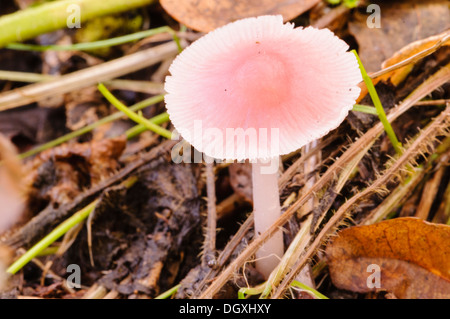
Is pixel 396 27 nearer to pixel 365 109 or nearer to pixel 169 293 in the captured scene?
pixel 365 109

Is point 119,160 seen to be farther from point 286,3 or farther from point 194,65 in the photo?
point 286,3

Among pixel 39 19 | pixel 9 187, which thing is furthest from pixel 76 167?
pixel 39 19

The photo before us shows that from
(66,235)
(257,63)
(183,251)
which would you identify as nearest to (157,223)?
(183,251)

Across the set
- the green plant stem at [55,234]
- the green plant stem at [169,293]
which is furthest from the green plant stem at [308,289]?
the green plant stem at [55,234]

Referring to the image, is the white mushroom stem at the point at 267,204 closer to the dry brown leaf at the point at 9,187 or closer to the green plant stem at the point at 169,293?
the green plant stem at the point at 169,293

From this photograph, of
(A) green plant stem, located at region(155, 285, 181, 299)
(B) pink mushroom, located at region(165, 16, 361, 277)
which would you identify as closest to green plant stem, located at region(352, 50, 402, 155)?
(B) pink mushroom, located at region(165, 16, 361, 277)

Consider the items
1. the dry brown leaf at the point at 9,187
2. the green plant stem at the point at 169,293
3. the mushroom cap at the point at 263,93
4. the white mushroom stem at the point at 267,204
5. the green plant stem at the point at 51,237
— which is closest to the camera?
the mushroom cap at the point at 263,93

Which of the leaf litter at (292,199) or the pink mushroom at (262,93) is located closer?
the pink mushroom at (262,93)
